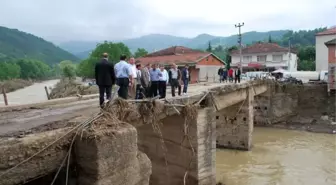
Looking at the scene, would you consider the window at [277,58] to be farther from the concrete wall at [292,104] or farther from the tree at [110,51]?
the concrete wall at [292,104]

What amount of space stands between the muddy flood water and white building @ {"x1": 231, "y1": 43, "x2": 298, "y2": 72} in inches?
1426

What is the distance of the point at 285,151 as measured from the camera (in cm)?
2292

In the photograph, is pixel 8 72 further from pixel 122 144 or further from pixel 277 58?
pixel 122 144

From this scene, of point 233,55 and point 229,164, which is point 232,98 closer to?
point 229,164

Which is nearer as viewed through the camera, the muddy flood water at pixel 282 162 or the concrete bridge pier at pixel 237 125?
the muddy flood water at pixel 282 162

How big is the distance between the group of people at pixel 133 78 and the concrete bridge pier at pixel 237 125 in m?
8.03

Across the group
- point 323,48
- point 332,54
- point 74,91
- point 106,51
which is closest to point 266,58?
point 323,48

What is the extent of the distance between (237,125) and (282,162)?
4.08 meters

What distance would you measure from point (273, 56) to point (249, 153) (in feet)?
148

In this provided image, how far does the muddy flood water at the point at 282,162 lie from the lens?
16.9 metres

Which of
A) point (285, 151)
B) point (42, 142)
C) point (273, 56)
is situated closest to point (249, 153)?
point (285, 151)

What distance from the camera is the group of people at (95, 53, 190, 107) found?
354 inches

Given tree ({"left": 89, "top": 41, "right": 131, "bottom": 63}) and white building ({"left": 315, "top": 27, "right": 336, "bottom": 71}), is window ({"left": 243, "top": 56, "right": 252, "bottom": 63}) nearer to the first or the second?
white building ({"left": 315, "top": 27, "right": 336, "bottom": 71})

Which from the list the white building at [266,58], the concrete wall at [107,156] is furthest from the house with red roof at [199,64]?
the concrete wall at [107,156]
